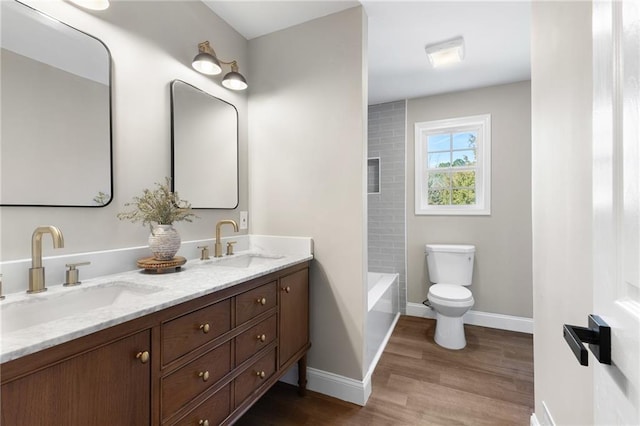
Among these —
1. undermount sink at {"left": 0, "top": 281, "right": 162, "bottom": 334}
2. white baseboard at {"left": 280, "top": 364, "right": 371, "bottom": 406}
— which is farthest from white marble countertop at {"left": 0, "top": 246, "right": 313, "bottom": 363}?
white baseboard at {"left": 280, "top": 364, "right": 371, "bottom": 406}

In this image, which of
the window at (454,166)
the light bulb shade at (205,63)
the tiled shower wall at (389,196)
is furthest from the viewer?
the tiled shower wall at (389,196)

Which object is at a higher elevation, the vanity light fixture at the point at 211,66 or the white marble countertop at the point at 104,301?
the vanity light fixture at the point at 211,66

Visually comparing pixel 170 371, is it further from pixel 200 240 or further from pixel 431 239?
pixel 431 239

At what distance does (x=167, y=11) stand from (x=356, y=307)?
2.10 metres

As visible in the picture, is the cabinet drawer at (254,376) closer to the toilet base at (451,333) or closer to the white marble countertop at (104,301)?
the white marble countertop at (104,301)

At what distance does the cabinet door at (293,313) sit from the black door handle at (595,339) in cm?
124

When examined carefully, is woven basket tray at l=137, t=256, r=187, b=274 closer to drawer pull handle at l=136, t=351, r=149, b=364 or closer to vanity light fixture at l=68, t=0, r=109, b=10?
drawer pull handle at l=136, t=351, r=149, b=364

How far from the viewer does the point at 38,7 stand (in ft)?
3.53

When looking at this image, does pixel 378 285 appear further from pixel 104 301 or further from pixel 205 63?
pixel 205 63

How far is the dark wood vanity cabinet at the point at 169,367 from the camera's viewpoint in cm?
65

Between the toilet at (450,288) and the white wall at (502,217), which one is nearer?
the toilet at (450,288)

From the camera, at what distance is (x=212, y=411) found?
3.61 feet

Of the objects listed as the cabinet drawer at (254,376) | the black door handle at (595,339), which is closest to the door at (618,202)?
the black door handle at (595,339)

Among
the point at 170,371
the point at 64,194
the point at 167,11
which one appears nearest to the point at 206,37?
the point at 167,11
